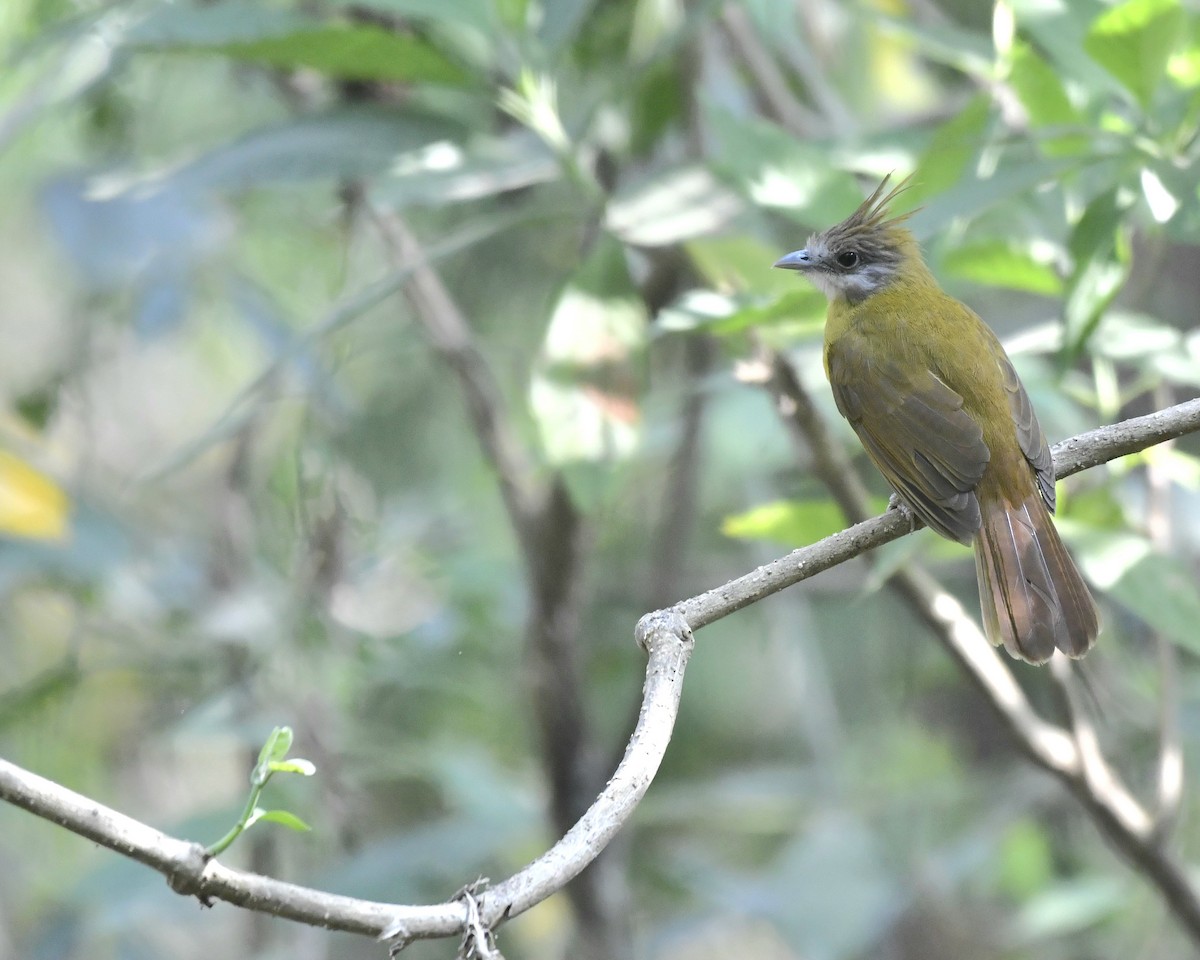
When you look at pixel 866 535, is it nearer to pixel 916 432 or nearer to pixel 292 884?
pixel 916 432

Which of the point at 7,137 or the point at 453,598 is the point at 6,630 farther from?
the point at 7,137

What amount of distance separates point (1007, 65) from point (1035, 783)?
2536mm

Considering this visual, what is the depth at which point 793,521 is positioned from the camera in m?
2.75

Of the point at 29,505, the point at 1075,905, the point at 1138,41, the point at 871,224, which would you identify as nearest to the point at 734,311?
the point at 1138,41

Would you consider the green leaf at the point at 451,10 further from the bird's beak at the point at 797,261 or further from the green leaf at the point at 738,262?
the bird's beak at the point at 797,261

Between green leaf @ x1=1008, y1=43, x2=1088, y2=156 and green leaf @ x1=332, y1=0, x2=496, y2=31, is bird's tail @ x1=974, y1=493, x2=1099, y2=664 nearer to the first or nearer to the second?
green leaf @ x1=1008, y1=43, x2=1088, y2=156

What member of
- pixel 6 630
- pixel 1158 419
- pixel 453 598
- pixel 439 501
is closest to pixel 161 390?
pixel 6 630

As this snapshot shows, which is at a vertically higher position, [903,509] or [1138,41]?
[1138,41]

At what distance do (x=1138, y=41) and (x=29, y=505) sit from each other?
261 centimetres

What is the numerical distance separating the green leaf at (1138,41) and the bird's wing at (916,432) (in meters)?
0.85

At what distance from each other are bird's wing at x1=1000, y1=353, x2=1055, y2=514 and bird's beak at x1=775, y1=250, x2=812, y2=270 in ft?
1.69

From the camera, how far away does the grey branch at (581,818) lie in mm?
1219

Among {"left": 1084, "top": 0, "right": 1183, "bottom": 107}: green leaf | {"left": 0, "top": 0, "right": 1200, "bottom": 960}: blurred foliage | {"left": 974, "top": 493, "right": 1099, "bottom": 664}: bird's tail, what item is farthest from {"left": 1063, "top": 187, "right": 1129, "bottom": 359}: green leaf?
{"left": 974, "top": 493, "right": 1099, "bottom": 664}: bird's tail

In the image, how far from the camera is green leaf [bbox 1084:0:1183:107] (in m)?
2.35
